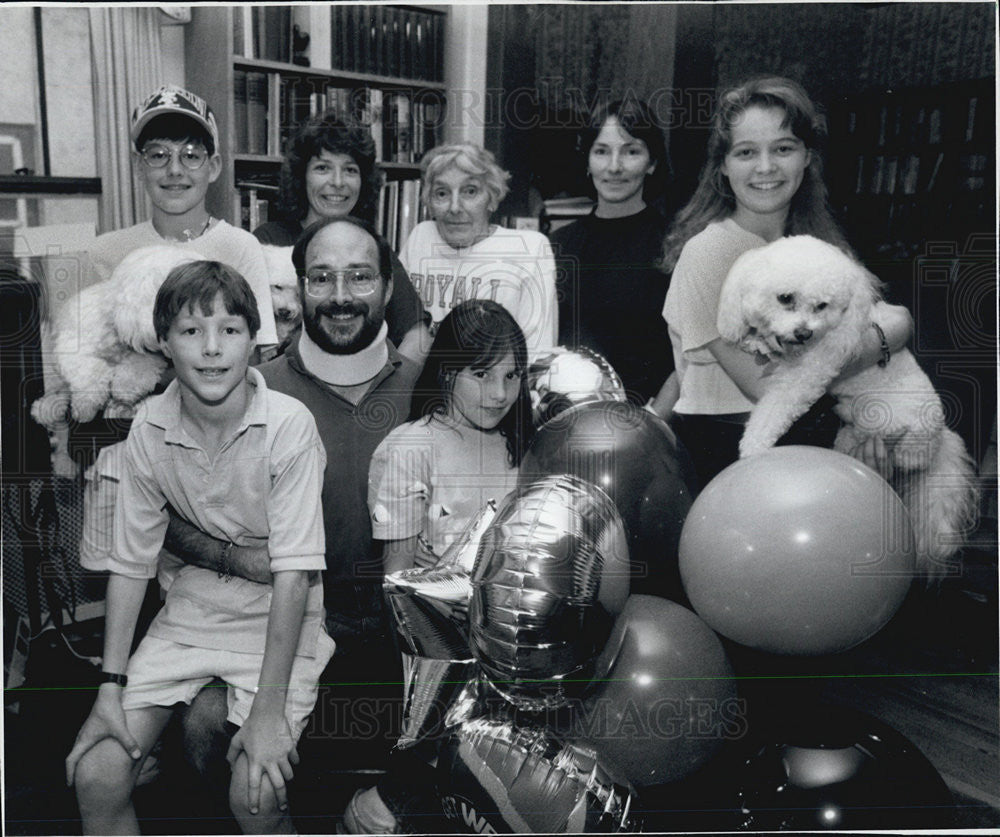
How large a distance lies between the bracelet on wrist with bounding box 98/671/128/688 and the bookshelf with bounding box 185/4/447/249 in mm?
1002

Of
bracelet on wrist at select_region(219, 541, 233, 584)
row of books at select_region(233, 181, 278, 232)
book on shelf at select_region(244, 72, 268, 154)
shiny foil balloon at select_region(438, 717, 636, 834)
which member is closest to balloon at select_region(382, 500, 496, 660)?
shiny foil balloon at select_region(438, 717, 636, 834)

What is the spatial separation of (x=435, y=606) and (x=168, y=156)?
112 centimetres

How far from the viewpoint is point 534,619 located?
169cm

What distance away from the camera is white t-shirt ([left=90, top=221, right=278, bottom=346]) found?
2.00 metres

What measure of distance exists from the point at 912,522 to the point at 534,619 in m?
0.95

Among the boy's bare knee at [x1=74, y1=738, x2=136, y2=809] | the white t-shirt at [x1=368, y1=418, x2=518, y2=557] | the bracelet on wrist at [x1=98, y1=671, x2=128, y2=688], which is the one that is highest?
the white t-shirt at [x1=368, y1=418, x2=518, y2=557]

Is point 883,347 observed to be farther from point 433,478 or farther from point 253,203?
point 253,203

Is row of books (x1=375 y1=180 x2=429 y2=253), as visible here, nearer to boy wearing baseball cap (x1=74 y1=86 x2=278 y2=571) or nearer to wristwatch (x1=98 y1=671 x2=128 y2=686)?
boy wearing baseball cap (x1=74 y1=86 x2=278 y2=571)

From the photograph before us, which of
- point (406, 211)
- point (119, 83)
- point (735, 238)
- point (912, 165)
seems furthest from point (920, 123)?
point (119, 83)

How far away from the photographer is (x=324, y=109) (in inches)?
80.7

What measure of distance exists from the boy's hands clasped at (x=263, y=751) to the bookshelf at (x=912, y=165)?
163 centimetres

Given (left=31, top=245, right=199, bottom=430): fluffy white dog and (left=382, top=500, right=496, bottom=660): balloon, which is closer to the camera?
(left=382, top=500, right=496, bottom=660): balloon

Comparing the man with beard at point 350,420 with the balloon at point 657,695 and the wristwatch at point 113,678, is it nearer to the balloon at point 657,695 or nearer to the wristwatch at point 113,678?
the wristwatch at point 113,678

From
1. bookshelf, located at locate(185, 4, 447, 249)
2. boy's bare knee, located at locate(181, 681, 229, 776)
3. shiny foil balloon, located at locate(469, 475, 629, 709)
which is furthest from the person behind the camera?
bookshelf, located at locate(185, 4, 447, 249)
